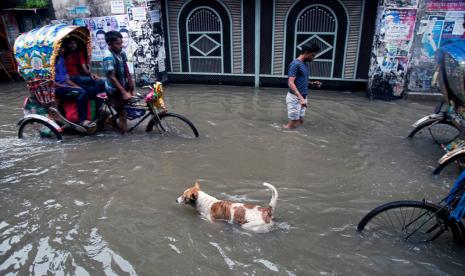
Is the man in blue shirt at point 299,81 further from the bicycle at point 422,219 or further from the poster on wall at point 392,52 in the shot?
the poster on wall at point 392,52

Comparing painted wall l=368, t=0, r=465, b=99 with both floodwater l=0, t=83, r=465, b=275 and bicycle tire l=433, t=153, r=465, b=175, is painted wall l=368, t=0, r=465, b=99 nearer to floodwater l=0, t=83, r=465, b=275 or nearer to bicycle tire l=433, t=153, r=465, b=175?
floodwater l=0, t=83, r=465, b=275

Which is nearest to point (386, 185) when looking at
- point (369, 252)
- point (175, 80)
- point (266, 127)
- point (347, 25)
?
point (369, 252)

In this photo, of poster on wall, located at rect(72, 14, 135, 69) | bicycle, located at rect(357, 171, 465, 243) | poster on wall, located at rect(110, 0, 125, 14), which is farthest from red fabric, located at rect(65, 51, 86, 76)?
bicycle, located at rect(357, 171, 465, 243)

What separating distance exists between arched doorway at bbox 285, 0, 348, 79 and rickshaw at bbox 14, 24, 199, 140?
4.98 m

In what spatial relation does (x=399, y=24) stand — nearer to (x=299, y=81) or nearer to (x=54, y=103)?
(x=299, y=81)

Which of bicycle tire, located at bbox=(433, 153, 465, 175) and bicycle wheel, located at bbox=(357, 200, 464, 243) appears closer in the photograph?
bicycle wheel, located at bbox=(357, 200, 464, 243)

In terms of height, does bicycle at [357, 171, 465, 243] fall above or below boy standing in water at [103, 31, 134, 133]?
below

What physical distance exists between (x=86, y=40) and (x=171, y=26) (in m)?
4.19

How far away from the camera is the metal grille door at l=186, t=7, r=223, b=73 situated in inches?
403

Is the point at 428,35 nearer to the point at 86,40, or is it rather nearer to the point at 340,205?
the point at 340,205

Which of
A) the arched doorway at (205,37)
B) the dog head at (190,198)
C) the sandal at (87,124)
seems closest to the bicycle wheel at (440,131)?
the dog head at (190,198)

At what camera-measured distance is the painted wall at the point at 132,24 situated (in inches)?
391

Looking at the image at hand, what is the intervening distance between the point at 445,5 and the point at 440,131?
11.0ft

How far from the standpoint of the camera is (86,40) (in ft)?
22.5
